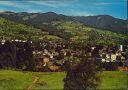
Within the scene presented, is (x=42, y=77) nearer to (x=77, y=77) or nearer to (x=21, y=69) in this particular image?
(x=21, y=69)

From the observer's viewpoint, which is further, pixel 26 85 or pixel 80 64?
pixel 26 85

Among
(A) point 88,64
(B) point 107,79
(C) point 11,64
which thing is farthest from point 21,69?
(A) point 88,64

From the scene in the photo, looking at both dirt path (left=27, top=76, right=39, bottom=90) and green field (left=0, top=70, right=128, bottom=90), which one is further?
green field (left=0, top=70, right=128, bottom=90)

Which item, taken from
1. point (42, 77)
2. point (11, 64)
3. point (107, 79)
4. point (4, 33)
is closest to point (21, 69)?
point (11, 64)

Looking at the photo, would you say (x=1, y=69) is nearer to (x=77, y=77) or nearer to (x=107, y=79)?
(x=107, y=79)

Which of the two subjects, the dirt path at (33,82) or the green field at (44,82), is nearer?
the dirt path at (33,82)

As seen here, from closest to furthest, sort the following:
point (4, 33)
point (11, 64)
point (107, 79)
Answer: point (107, 79), point (11, 64), point (4, 33)

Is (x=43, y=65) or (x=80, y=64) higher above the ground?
(x=80, y=64)

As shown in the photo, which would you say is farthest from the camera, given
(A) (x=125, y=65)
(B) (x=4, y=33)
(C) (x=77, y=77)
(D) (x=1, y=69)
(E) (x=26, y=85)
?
(B) (x=4, y=33)

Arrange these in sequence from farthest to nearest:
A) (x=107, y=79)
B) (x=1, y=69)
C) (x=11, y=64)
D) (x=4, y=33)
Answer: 1. (x=4, y=33)
2. (x=11, y=64)
3. (x=1, y=69)
4. (x=107, y=79)
